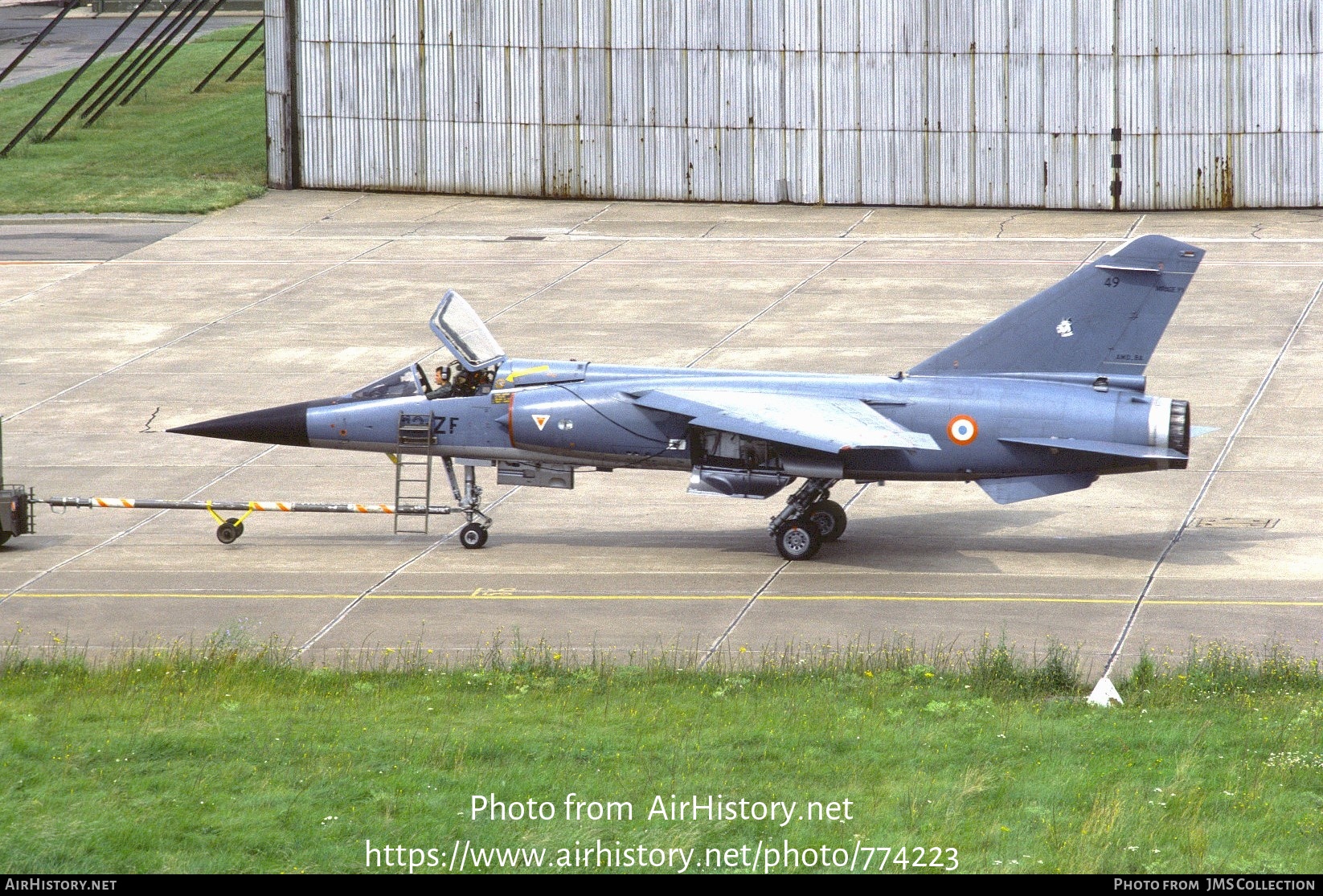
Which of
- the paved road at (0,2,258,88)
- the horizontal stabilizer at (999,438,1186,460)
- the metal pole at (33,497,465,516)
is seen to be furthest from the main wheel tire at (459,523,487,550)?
the paved road at (0,2,258,88)

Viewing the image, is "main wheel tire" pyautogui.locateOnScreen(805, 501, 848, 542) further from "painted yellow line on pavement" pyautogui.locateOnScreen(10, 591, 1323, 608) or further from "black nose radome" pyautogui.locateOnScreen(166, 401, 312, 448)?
"black nose radome" pyautogui.locateOnScreen(166, 401, 312, 448)

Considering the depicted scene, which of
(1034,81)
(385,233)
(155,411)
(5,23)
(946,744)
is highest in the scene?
(5,23)

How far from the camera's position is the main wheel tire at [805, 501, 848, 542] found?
22509mm

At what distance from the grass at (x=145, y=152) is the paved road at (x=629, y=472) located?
3772 mm

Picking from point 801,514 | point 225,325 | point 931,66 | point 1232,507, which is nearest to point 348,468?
point 801,514

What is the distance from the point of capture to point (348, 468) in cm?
2731

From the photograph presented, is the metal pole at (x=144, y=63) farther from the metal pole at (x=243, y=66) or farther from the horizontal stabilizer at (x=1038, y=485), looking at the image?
the horizontal stabilizer at (x=1038, y=485)

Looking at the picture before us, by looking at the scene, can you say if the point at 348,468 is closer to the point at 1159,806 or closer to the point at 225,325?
the point at 225,325

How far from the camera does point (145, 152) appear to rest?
181 ft

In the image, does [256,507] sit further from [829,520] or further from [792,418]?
[829,520]

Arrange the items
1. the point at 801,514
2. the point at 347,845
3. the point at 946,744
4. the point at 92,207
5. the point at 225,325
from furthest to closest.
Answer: the point at 92,207
the point at 225,325
the point at 801,514
the point at 946,744
the point at 347,845

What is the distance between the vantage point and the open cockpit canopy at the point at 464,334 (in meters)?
22.6

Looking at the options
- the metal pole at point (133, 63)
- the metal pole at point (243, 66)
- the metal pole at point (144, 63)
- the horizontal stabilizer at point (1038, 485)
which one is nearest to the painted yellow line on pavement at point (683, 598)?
the horizontal stabilizer at point (1038, 485)

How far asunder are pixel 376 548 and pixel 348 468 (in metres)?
4.15
